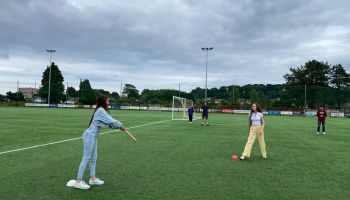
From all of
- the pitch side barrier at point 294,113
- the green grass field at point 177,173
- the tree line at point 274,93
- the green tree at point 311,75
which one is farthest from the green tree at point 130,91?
the green grass field at point 177,173

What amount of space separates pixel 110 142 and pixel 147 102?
218 ft

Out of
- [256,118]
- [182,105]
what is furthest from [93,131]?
[182,105]

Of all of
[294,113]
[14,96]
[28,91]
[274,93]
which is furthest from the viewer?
[28,91]

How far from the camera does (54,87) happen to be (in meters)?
98.4

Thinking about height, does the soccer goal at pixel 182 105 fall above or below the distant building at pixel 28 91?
below

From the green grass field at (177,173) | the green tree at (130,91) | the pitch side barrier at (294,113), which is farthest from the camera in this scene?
the green tree at (130,91)

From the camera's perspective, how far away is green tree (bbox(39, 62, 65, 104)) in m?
95.9

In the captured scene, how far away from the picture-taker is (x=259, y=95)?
4178 inches

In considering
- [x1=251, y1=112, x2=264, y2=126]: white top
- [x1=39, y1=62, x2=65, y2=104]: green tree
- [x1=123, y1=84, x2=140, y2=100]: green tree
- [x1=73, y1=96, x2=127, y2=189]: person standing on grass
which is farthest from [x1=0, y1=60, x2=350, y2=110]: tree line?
[x1=73, y1=96, x2=127, y2=189]: person standing on grass

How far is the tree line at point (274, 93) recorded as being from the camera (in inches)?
3127

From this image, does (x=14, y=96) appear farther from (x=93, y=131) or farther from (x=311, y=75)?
(x=93, y=131)

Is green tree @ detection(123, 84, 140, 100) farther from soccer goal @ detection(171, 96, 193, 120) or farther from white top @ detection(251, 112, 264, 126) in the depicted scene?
white top @ detection(251, 112, 264, 126)

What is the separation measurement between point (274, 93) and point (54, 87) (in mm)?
60107

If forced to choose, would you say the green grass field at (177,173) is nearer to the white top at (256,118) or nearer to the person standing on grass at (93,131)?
the person standing on grass at (93,131)
